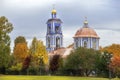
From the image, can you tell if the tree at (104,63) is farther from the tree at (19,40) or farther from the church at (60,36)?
the church at (60,36)

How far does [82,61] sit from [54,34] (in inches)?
2297

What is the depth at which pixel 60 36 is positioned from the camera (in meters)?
178

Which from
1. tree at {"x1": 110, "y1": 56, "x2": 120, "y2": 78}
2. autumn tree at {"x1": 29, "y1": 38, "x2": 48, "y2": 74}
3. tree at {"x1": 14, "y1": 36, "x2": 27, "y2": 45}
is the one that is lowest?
tree at {"x1": 110, "y1": 56, "x2": 120, "y2": 78}

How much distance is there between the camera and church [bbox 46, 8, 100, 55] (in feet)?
545

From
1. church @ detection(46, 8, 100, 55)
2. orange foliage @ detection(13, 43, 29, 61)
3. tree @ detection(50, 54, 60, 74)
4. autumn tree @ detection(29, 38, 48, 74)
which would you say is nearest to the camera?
autumn tree @ detection(29, 38, 48, 74)

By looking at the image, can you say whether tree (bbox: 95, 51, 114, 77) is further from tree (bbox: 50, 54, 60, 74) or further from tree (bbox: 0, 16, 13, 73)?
tree (bbox: 0, 16, 13, 73)

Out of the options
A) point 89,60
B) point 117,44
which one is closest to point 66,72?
point 89,60

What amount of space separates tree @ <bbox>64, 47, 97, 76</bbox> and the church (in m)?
41.7

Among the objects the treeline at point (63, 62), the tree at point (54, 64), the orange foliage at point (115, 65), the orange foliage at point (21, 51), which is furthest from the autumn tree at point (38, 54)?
the orange foliage at point (115, 65)

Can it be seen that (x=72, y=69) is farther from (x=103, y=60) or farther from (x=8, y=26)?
(x=8, y=26)

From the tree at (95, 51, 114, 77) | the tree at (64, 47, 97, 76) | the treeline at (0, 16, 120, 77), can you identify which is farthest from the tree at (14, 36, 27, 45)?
the tree at (95, 51, 114, 77)

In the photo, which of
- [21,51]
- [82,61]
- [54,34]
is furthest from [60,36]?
[82,61]

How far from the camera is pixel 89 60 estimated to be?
119 meters

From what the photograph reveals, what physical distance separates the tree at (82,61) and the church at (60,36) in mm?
41724
